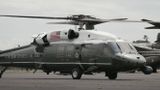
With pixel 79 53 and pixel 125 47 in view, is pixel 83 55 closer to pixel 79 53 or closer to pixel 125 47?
pixel 79 53

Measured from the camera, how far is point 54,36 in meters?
36.8

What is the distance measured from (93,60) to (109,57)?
137cm

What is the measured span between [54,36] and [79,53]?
2600 millimetres

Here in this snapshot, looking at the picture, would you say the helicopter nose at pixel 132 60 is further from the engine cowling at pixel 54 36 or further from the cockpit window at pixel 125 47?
the engine cowling at pixel 54 36

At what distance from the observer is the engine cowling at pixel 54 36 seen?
35.9 metres

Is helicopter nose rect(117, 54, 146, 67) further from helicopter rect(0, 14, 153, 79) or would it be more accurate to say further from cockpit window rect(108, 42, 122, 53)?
cockpit window rect(108, 42, 122, 53)

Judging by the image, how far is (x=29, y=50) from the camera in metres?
38.5


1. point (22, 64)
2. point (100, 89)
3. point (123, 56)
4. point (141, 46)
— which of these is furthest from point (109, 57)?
point (141, 46)

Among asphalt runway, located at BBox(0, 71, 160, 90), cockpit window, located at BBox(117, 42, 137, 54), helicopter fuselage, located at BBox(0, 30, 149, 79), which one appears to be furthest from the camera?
cockpit window, located at BBox(117, 42, 137, 54)

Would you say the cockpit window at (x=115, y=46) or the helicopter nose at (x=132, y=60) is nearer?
the helicopter nose at (x=132, y=60)

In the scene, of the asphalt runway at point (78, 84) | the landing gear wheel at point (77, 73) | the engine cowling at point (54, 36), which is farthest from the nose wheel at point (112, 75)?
the asphalt runway at point (78, 84)

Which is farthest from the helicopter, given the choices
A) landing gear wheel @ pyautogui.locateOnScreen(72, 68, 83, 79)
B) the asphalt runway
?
the asphalt runway

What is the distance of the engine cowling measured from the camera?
3594cm

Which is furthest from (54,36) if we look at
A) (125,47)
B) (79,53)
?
(125,47)
